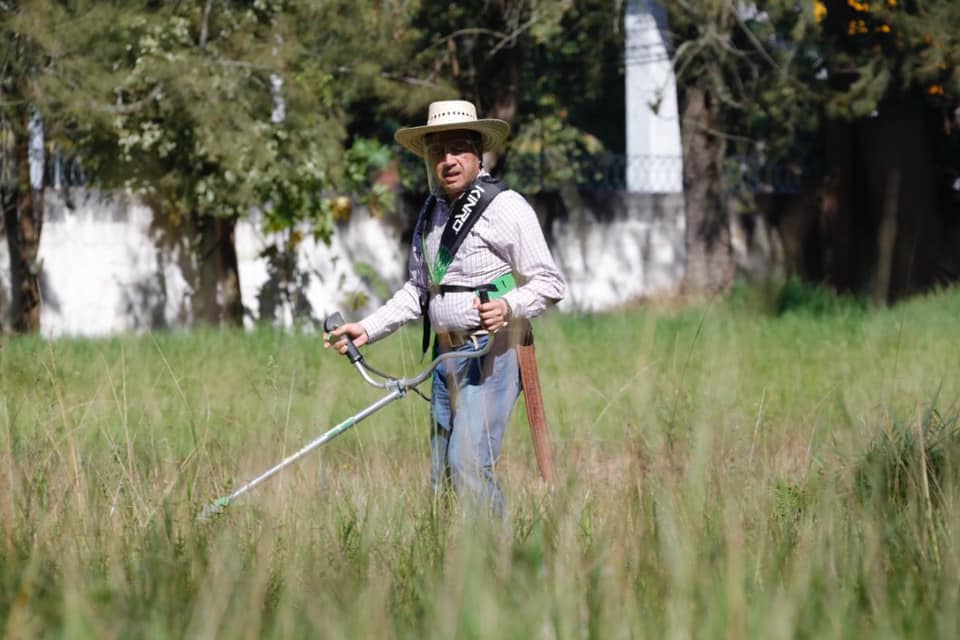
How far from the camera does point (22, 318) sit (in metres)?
15.1

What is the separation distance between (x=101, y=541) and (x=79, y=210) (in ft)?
41.3

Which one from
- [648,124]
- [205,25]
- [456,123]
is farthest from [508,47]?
[456,123]

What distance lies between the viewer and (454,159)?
5.42 metres

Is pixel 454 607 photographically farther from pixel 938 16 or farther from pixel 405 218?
pixel 405 218

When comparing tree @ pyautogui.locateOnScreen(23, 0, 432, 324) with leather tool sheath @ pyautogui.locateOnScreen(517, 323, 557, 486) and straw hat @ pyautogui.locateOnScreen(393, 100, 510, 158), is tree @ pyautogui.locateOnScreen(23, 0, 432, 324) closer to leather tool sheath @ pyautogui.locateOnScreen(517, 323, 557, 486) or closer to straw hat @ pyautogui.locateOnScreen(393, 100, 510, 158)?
straw hat @ pyautogui.locateOnScreen(393, 100, 510, 158)

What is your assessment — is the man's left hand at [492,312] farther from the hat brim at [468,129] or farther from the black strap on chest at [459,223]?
the hat brim at [468,129]

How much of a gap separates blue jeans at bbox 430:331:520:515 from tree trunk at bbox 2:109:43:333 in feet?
28.7

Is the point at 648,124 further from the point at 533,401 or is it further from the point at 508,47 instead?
the point at 533,401

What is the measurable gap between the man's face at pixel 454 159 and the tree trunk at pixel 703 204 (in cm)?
1143

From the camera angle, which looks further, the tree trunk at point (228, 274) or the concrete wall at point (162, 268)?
the concrete wall at point (162, 268)

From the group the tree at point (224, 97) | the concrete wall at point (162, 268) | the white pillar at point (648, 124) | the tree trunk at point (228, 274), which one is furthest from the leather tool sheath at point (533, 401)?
the white pillar at point (648, 124)

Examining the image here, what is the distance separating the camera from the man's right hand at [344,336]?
5.29 meters

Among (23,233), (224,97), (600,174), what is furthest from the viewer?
(600,174)

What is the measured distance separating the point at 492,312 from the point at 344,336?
596mm
